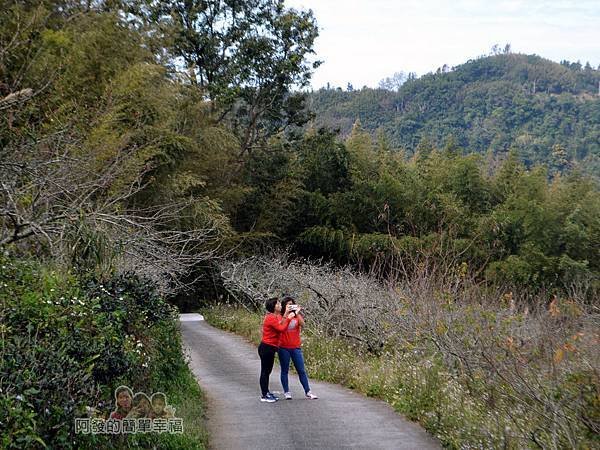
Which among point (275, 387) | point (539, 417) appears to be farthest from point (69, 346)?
point (275, 387)

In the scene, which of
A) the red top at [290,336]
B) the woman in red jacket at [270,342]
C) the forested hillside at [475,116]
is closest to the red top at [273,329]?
the woman in red jacket at [270,342]

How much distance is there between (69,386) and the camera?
16.4ft

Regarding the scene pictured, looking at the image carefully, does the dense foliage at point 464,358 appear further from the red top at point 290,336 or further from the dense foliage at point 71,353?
the dense foliage at point 71,353

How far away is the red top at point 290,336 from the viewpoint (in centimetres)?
1046

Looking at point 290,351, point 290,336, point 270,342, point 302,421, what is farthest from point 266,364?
point 302,421

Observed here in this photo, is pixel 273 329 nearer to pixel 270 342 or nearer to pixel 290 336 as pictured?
pixel 270 342

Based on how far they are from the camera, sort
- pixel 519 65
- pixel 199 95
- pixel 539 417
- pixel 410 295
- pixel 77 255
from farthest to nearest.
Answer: pixel 519 65 → pixel 199 95 → pixel 410 295 → pixel 77 255 → pixel 539 417

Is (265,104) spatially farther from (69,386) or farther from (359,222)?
(69,386)

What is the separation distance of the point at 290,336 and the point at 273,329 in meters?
0.31

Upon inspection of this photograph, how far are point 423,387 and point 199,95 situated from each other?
20.8m

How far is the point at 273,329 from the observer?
1034cm

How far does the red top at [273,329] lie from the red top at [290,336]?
4.1 inches

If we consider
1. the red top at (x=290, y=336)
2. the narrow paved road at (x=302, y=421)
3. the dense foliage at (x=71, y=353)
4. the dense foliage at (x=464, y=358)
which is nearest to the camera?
the dense foliage at (x=71, y=353)

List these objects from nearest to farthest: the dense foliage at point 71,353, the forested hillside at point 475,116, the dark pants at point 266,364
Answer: the dense foliage at point 71,353 → the dark pants at point 266,364 → the forested hillside at point 475,116
